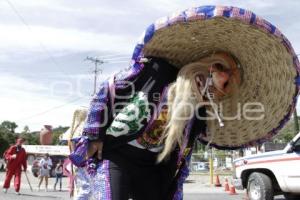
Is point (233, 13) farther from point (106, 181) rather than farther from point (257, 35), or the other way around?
point (106, 181)

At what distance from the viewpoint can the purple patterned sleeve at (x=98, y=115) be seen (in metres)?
2.65

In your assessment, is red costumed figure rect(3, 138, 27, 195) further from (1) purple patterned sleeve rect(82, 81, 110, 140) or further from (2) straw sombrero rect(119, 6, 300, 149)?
(1) purple patterned sleeve rect(82, 81, 110, 140)

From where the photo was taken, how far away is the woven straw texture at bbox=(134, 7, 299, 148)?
2736mm

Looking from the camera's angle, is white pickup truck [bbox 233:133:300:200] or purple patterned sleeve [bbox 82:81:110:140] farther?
white pickup truck [bbox 233:133:300:200]

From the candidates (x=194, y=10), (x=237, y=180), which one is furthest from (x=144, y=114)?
(x=237, y=180)

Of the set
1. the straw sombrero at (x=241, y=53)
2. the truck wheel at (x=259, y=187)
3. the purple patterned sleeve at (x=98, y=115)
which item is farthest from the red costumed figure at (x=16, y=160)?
the purple patterned sleeve at (x=98, y=115)

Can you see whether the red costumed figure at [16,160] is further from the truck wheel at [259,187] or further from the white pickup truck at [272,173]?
the truck wheel at [259,187]

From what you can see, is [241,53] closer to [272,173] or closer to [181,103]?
[181,103]

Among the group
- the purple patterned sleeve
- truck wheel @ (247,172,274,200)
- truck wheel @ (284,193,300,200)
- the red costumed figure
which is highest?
the red costumed figure

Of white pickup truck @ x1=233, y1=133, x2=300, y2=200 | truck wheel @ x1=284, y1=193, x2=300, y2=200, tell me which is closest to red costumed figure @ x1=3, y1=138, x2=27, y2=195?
white pickup truck @ x1=233, y1=133, x2=300, y2=200

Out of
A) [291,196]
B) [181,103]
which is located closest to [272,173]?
[291,196]

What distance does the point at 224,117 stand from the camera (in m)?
3.20

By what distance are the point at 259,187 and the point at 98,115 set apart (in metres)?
8.82

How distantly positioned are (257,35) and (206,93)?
0.42 m
